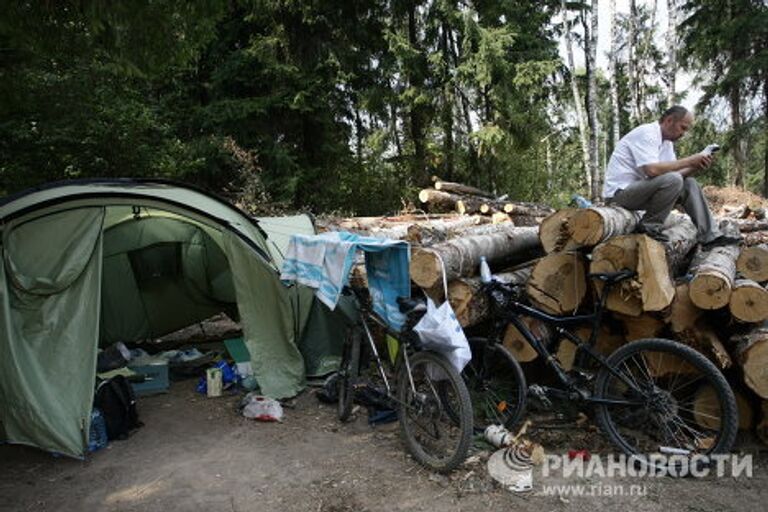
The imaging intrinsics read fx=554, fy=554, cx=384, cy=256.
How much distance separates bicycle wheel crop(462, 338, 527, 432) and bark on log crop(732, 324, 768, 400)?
1.39 meters

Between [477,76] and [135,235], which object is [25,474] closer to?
[135,235]

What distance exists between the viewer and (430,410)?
3.62 m

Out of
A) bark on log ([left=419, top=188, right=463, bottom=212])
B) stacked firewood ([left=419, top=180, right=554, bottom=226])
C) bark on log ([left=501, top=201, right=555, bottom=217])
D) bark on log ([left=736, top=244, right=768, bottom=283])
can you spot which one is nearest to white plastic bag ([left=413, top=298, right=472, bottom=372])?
bark on log ([left=736, top=244, right=768, bottom=283])

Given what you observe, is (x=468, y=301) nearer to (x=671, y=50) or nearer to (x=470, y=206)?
(x=470, y=206)

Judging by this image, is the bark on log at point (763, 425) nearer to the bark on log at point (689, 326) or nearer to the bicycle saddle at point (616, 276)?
the bark on log at point (689, 326)

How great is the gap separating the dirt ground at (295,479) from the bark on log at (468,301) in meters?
0.91

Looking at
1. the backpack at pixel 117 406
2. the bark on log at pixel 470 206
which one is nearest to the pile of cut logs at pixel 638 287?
the backpack at pixel 117 406

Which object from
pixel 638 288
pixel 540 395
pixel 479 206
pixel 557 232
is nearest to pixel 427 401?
pixel 540 395

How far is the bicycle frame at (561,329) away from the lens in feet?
12.0

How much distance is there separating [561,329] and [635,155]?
180cm

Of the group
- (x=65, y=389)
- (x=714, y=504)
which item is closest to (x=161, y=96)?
(x=65, y=389)

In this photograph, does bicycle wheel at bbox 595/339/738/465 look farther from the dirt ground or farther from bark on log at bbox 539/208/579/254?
bark on log at bbox 539/208/579/254

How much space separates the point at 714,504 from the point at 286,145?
11.2 meters

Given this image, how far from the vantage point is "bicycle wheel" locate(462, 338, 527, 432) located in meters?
3.98
